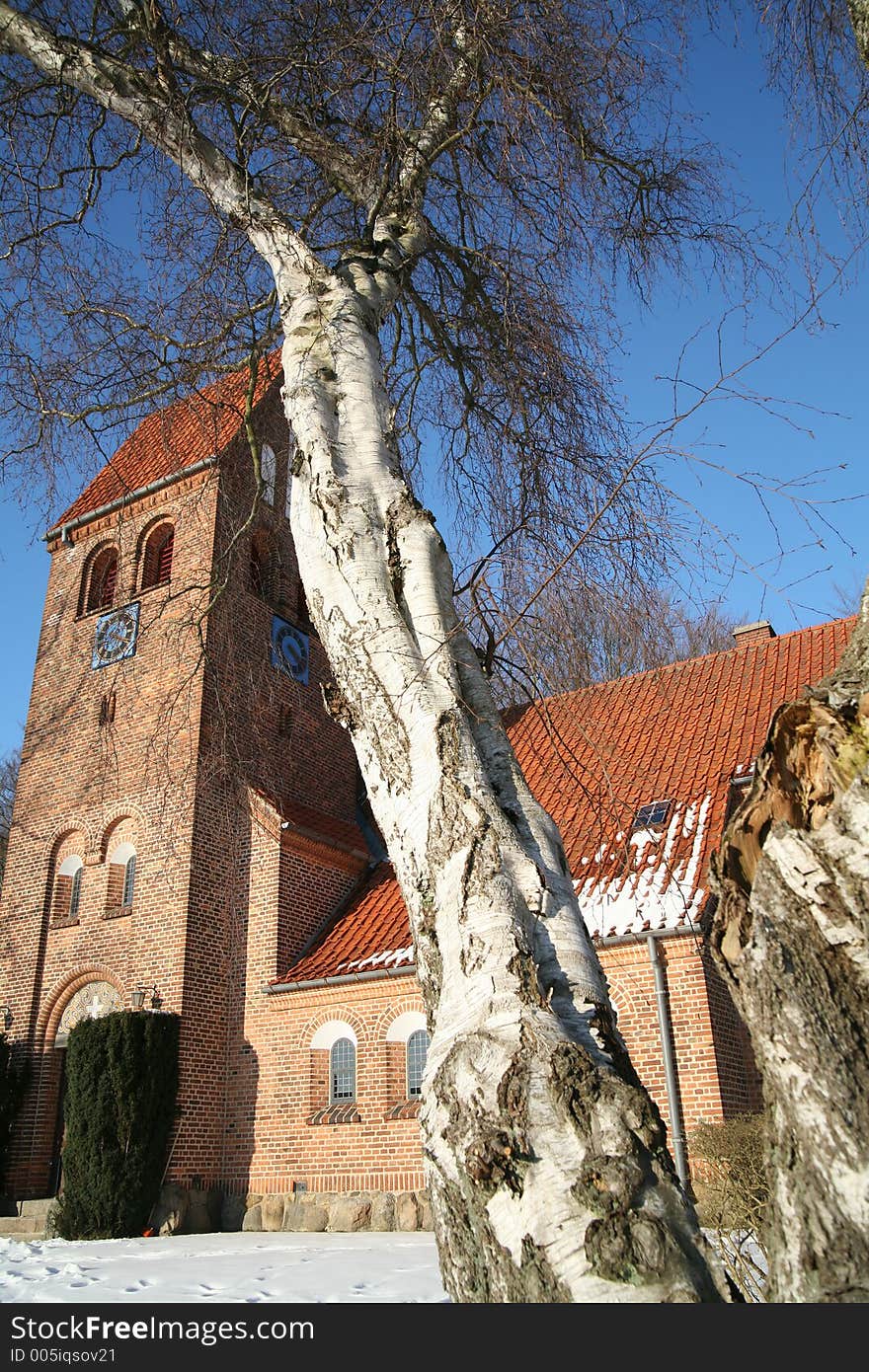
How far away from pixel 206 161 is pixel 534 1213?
472cm

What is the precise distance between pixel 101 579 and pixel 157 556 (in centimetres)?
127

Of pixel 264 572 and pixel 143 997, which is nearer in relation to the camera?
pixel 143 997

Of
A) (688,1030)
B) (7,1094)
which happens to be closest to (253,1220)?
(7,1094)

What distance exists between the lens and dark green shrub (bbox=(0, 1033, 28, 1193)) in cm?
1273

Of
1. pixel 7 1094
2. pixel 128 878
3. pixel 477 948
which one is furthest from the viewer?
pixel 128 878

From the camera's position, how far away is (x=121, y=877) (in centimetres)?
1407

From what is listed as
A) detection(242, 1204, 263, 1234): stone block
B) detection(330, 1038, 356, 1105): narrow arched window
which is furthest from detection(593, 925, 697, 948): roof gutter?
detection(242, 1204, 263, 1234): stone block

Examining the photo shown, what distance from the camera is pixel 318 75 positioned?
4820 millimetres

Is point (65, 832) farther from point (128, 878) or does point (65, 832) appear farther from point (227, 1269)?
point (227, 1269)

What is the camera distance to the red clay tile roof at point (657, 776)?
9812 millimetres

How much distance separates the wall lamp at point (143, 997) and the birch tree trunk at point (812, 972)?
12011 millimetres

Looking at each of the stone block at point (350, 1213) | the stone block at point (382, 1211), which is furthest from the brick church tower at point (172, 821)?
the stone block at point (382, 1211)

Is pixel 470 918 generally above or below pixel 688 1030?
below

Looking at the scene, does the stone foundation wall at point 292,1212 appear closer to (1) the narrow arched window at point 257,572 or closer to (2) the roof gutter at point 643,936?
(2) the roof gutter at point 643,936
